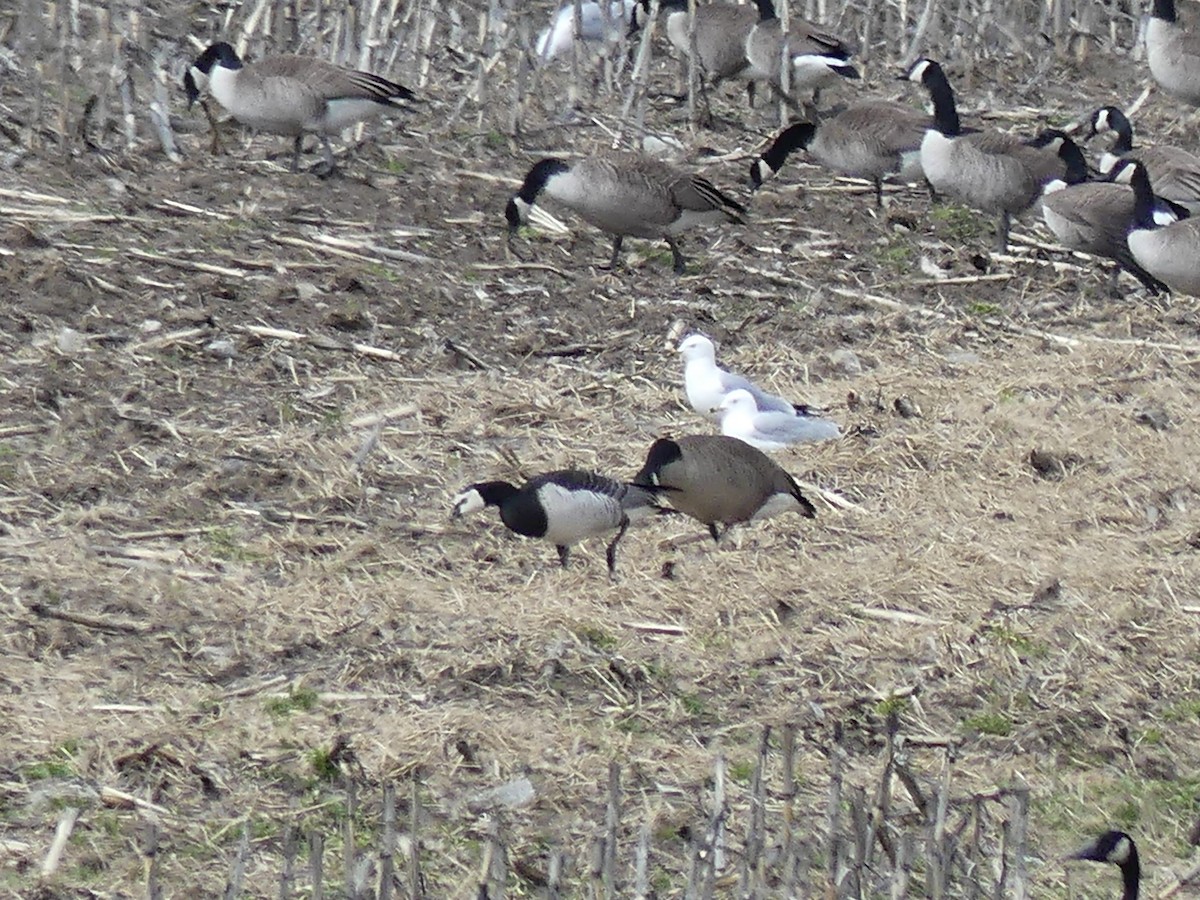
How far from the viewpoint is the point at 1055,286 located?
1027 cm

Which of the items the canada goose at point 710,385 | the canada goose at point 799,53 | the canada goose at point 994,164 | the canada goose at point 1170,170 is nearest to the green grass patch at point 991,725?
the canada goose at point 710,385

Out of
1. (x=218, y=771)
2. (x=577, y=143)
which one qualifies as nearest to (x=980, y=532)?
(x=218, y=771)

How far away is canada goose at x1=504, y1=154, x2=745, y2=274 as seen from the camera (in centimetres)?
991

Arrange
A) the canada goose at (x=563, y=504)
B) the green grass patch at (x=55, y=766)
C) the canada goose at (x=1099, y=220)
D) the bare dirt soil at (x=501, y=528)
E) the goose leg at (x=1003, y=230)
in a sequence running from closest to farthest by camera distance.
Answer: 1. the green grass patch at (x=55, y=766)
2. the bare dirt soil at (x=501, y=528)
3. the canada goose at (x=563, y=504)
4. the canada goose at (x=1099, y=220)
5. the goose leg at (x=1003, y=230)

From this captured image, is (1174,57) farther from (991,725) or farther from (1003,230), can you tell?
(991,725)

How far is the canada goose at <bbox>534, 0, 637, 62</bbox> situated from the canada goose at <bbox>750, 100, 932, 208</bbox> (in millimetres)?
1930

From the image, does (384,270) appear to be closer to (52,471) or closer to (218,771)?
(52,471)

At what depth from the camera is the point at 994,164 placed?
418 inches

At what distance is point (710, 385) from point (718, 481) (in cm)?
137

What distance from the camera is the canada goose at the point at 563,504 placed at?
6.49 m

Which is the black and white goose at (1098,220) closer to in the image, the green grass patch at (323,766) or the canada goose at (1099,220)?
the canada goose at (1099,220)

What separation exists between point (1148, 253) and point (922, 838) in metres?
5.75

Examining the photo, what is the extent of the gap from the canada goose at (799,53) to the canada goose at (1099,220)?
2.41 meters

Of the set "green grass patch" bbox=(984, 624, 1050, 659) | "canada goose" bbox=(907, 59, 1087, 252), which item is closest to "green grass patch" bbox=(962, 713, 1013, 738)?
"green grass patch" bbox=(984, 624, 1050, 659)
